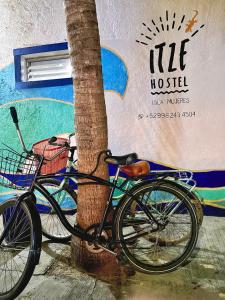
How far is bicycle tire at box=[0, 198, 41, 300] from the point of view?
9.04 ft

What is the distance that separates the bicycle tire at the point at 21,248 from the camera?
9.04 ft

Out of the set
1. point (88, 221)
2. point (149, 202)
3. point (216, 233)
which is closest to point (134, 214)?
point (149, 202)

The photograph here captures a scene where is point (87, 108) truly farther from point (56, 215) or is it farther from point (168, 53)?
point (168, 53)

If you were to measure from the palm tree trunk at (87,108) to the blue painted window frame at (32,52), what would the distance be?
217 centimetres

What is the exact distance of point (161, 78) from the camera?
15.6 feet

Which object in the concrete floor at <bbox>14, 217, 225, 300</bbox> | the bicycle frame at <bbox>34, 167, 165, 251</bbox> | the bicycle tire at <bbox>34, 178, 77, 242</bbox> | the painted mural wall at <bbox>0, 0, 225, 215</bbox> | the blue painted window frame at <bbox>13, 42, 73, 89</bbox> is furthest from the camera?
the blue painted window frame at <bbox>13, 42, 73, 89</bbox>

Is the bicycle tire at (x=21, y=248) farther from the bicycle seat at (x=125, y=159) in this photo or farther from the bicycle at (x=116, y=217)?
the bicycle seat at (x=125, y=159)

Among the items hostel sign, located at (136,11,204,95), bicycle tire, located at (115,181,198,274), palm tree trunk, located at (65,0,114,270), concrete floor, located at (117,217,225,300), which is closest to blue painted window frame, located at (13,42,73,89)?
hostel sign, located at (136,11,204,95)

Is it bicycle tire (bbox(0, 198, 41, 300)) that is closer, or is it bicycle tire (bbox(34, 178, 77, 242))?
bicycle tire (bbox(0, 198, 41, 300))

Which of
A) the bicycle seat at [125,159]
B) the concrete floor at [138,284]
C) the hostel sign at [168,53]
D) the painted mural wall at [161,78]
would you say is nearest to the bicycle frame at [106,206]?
the bicycle seat at [125,159]

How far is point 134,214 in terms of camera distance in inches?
123

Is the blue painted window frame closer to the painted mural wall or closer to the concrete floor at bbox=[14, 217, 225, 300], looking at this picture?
the painted mural wall

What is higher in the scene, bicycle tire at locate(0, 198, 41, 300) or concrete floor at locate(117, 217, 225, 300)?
bicycle tire at locate(0, 198, 41, 300)

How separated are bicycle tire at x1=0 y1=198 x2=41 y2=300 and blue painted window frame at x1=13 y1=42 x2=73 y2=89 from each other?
2740 mm
